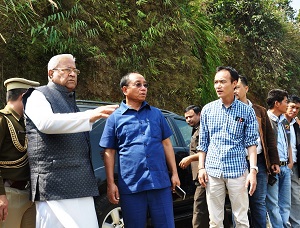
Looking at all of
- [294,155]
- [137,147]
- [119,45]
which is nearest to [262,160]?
[294,155]

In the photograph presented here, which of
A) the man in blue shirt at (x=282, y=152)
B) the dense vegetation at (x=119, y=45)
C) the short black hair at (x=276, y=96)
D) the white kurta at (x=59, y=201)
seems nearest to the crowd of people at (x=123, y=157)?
the white kurta at (x=59, y=201)

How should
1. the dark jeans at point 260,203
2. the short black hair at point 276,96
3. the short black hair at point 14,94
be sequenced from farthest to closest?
the short black hair at point 276,96 < the dark jeans at point 260,203 < the short black hair at point 14,94

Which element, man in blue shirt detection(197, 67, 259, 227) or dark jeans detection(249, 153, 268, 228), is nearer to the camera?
man in blue shirt detection(197, 67, 259, 227)

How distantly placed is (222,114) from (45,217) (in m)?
2.02

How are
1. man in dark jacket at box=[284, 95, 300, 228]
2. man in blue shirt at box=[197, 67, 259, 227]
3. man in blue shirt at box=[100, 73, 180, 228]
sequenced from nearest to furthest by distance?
man in blue shirt at box=[100, 73, 180, 228] < man in blue shirt at box=[197, 67, 259, 227] < man in dark jacket at box=[284, 95, 300, 228]

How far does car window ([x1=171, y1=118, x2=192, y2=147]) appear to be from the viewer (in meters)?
5.60

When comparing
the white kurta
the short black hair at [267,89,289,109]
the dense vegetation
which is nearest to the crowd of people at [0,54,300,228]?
the white kurta

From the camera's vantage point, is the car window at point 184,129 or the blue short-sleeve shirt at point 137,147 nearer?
the blue short-sleeve shirt at point 137,147

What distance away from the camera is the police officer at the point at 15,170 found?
314 centimetres

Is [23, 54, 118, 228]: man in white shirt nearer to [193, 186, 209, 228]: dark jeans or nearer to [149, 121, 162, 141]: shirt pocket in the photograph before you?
[149, 121, 162, 141]: shirt pocket

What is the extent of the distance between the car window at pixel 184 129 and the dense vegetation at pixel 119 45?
2.53 metres

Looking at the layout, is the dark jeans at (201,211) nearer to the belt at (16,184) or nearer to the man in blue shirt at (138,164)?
the man in blue shirt at (138,164)

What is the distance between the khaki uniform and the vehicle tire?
3.39 feet

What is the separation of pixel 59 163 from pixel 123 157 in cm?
81
